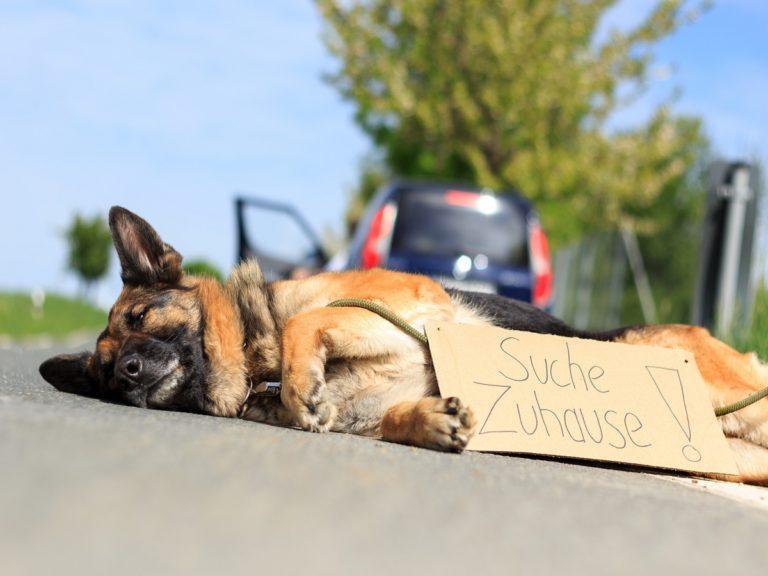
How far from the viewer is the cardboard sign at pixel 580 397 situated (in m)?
4.46

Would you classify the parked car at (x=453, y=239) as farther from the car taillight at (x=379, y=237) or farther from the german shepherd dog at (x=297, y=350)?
the german shepherd dog at (x=297, y=350)

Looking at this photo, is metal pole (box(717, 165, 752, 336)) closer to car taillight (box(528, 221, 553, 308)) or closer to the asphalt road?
car taillight (box(528, 221, 553, 308))

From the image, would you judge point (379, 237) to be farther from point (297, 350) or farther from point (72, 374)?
point (297, 350)

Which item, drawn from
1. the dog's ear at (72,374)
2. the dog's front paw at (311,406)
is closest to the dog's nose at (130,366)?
the dog's ear at (72,374)

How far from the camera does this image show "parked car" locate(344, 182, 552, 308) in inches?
406

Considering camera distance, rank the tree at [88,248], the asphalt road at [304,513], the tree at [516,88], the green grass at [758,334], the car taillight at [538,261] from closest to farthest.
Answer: the asphalt road at [304,513]
the green grass at [758,334]
the car taillight at [538,261]
the tree at [516,88]
the tree at [88,248]

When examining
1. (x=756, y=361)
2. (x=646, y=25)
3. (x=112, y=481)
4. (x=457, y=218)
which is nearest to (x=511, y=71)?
(x=646, y=25)

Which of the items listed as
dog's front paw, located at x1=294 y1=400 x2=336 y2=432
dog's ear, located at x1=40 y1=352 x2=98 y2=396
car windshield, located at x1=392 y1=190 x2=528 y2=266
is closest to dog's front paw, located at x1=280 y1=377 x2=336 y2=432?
dog's front paw, located at x1=294 y1=400 x2=336 y2=432

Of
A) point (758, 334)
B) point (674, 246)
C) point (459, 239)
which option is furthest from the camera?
point (674, 246)

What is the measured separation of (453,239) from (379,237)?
89cm

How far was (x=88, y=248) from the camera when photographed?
3506 cm

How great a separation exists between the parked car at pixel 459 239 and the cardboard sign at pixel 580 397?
17.1ft

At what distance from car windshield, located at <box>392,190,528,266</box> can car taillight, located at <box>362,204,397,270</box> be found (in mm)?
101

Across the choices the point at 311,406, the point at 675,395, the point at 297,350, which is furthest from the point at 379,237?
Answer: the point at 311,406
